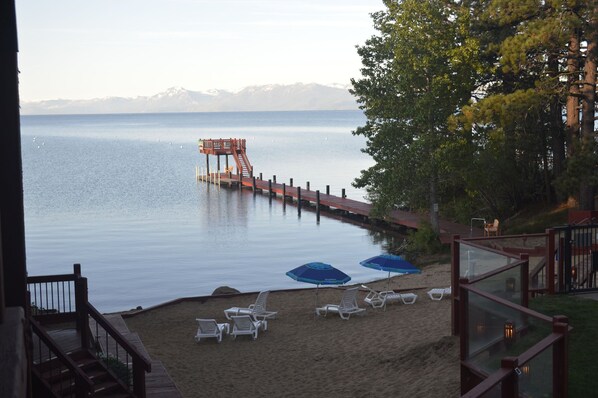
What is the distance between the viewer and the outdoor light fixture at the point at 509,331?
9.42m

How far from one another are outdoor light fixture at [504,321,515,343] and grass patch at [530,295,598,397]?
1321mm

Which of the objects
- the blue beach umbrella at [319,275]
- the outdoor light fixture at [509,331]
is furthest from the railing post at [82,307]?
the blue beach umbrella at [319,275]

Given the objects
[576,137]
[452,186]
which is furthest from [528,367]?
[452,186]

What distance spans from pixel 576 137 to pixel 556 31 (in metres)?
4.57

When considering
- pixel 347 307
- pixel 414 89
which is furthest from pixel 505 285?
pixel 414 89

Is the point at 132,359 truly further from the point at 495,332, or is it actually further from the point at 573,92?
the point at 573,92

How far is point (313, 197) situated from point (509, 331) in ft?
167

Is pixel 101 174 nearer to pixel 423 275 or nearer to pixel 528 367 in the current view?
pixel 423 275

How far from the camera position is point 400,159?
34969mm

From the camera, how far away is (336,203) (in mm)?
56219

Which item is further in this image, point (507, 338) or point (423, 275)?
point (423, 275)

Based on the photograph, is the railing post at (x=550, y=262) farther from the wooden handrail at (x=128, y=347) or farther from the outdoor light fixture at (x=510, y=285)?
the wooden handrail at (x=128, y=347)

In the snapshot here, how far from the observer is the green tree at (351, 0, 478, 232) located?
33844 mm

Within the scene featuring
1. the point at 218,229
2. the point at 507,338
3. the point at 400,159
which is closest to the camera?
the point at 507,338
